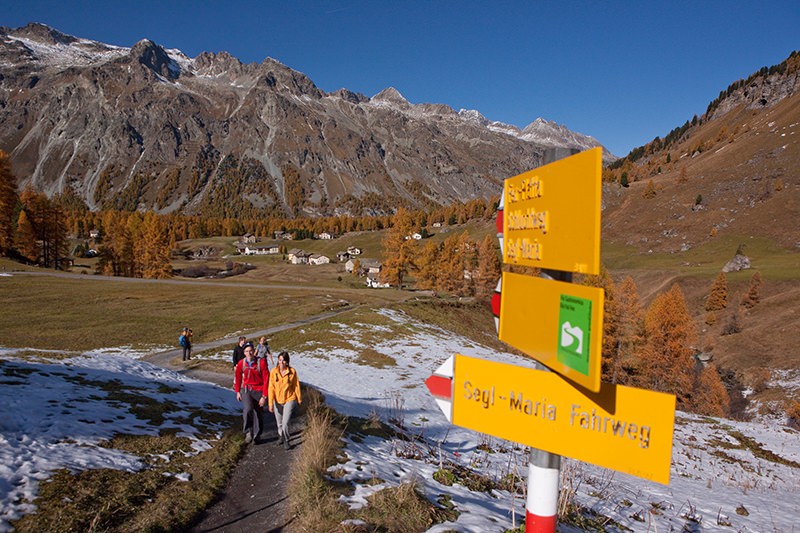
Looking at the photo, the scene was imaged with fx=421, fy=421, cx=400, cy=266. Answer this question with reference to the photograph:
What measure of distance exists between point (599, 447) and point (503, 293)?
4.32ft

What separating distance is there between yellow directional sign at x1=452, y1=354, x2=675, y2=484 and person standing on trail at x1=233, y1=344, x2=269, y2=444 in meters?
7.94

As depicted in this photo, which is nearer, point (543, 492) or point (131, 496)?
point (543, 492)

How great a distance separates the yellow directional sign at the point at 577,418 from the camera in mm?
2816

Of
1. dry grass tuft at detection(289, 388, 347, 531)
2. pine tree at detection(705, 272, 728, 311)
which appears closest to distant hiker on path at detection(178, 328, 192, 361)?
dry grass tuft at detection(289, 388, 347, 531)

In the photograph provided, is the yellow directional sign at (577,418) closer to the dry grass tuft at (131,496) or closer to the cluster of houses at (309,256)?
the dry grass tuft at (131,496)

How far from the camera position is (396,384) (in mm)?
20500

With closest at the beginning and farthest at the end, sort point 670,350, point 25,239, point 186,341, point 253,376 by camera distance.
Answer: point 253,376
point 186,341
point 670,350
point 25,239

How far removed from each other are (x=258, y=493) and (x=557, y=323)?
22.8ft

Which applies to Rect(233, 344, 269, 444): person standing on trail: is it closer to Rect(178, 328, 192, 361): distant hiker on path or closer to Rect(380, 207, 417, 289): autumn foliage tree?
Rect(178, 328, 192, 361): distant hiker on path

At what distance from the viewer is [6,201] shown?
52688 millimetres

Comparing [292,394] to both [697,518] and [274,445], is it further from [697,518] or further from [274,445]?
[697,518]

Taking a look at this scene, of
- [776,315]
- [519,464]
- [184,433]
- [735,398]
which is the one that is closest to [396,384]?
[519,464]

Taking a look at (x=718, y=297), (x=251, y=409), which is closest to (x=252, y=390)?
(x=251, y=409)

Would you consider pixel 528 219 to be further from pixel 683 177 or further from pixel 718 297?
pixel 683 177
